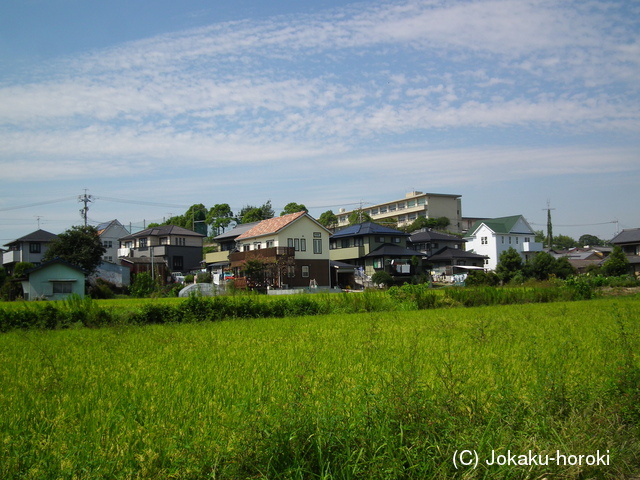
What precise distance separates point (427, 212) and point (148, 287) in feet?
172

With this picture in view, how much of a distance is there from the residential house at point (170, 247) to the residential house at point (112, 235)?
2.11m

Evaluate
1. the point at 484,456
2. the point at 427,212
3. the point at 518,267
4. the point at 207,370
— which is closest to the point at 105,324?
the point at 207,370

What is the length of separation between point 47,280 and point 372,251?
27385mm

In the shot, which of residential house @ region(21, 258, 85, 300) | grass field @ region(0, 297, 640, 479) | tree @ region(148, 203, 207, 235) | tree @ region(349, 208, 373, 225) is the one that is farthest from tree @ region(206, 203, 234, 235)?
grass field @ region(0, 297, 640, 479)

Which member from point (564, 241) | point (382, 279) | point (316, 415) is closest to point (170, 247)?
point (382, 279)

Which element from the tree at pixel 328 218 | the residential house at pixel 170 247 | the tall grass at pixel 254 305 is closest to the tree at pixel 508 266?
the tall grass at pixel 254 305

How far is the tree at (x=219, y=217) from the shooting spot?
67.8m

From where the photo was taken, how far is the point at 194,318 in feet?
50.4

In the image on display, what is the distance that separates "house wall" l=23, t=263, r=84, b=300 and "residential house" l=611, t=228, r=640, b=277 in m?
50.1

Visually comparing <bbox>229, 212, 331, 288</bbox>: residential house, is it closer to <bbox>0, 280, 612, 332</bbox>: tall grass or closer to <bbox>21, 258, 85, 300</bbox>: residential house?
<bbox>21, 258, 85, 300</bbox>: residential house

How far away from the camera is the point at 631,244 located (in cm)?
5316

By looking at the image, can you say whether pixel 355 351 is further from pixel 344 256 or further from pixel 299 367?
pixel 344 256

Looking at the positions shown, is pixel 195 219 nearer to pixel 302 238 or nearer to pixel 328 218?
pixel 328 218

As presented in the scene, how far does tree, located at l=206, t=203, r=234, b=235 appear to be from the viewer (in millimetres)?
67750
